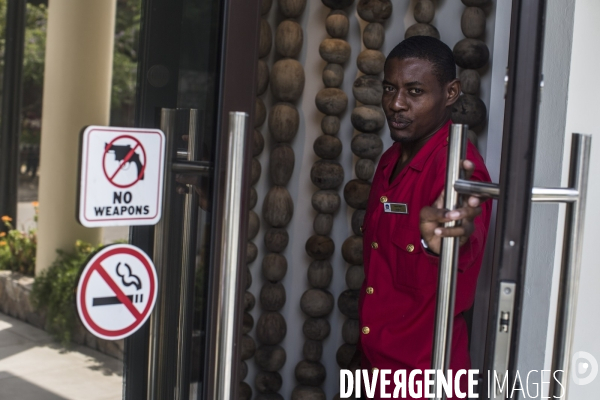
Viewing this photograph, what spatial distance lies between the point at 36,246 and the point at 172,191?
184mm

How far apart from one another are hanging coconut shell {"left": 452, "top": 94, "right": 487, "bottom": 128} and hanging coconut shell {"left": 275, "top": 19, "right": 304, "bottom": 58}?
17.7 inches

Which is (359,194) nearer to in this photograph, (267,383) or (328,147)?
(328,147)

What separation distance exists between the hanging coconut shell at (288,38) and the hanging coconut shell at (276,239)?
0.46m

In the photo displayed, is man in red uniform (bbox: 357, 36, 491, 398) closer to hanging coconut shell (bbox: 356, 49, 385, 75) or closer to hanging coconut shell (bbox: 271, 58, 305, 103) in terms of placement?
hanging coconut shell (bbox: 356, 49, 385, 75)

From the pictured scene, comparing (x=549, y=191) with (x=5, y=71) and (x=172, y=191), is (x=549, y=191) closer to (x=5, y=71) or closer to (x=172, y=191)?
(x=172, y=191)

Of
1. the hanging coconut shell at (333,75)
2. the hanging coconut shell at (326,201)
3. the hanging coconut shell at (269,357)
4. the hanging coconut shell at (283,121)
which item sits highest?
the hanging coconut shell at (333,75)

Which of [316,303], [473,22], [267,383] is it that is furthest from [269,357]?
[473,22]

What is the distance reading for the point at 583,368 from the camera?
166 centimetres

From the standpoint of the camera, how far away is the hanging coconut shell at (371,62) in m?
1.84

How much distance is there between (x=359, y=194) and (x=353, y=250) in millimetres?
147

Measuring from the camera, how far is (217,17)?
98 centimetres

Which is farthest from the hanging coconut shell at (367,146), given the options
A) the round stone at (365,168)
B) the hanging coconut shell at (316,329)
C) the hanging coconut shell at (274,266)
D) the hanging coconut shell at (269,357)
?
the hanging coconut shell at (269,357)

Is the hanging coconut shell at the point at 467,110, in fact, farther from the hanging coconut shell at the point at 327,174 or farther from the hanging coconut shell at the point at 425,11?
the hanging coconut shell at the point at 327,174

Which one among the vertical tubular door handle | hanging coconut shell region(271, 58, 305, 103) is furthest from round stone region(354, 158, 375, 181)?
the vertical tubular door handle
